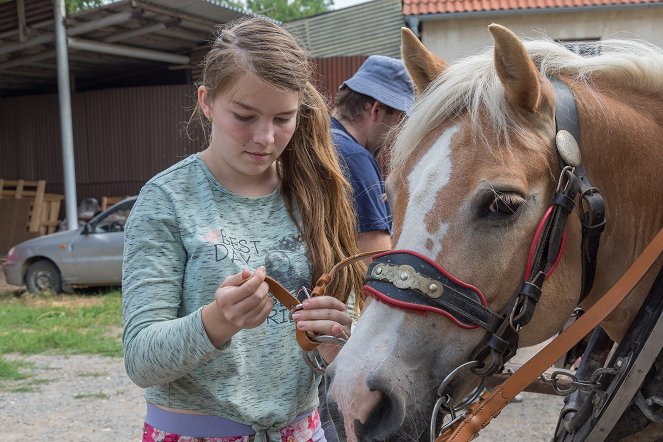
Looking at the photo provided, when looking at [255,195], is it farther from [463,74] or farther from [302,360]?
[463,74]

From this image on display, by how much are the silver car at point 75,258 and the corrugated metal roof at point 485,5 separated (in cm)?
686

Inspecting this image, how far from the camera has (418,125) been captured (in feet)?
5.57

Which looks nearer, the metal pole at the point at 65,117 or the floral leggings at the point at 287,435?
the floral leggings at the point at 287,435

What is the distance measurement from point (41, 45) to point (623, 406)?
613 inches

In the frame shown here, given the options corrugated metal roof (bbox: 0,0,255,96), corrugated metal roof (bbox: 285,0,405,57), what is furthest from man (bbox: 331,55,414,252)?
corrugated metal roof (bbox: 285,0,405,57)

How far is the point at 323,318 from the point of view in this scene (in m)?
1.68

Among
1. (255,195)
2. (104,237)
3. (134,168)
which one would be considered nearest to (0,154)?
(134,168)

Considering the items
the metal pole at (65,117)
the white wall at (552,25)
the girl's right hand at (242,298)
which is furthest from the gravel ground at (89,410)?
the white wall at (552,25)

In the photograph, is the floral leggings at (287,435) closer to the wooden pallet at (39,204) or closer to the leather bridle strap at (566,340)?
the leather bridle strap at (566,340)

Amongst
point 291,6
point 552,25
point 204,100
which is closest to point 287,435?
point 204,100

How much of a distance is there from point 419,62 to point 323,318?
0.74m

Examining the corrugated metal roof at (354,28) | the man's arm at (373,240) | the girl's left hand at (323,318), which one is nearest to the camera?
the girl's left hand at (323,318)

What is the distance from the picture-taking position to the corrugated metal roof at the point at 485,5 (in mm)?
13258

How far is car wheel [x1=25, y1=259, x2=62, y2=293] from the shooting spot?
10.5 m
